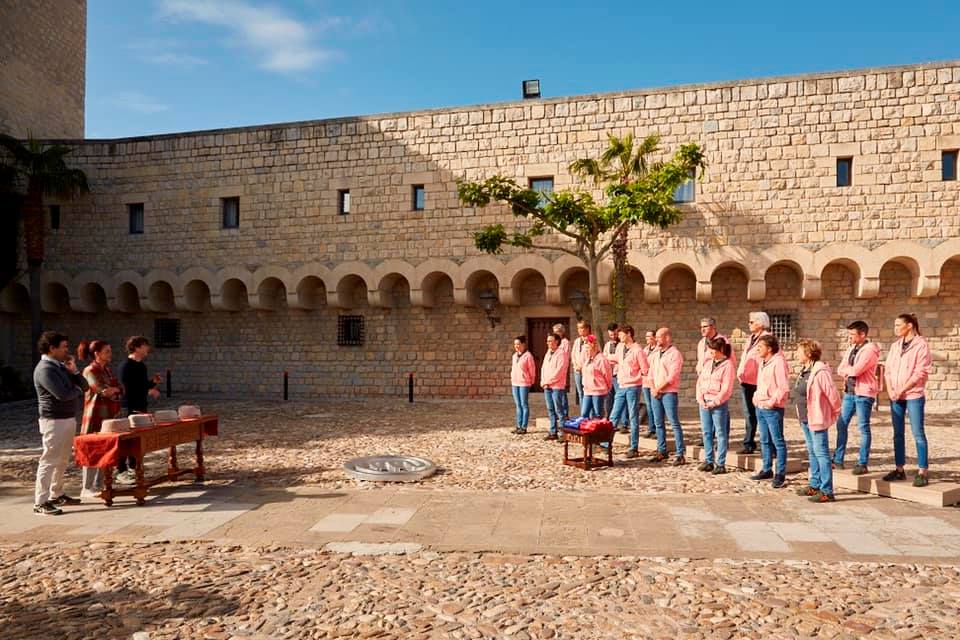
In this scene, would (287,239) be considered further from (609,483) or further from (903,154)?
(903,154)

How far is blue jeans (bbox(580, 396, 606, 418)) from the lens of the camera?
351 inches

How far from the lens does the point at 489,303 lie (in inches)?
598

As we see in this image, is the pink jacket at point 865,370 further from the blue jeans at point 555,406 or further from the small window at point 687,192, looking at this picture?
the small window at point 687,192

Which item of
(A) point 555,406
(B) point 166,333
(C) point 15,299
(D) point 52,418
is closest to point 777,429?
(A) point 555,406

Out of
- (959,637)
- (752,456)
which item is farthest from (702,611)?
(752,456)

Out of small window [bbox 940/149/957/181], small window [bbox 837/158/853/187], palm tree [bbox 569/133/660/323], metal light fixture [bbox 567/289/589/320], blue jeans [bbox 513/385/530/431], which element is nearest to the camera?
blue jeans [bbox 513/385/530/431]

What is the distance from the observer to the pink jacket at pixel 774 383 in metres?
6.33

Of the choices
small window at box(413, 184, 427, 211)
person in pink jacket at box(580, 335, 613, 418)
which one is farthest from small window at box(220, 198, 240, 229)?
person in pink jacket at box(580, 335, 613, 418)

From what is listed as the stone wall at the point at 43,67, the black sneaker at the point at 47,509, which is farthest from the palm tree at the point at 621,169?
the stone wall at the point at 43,67

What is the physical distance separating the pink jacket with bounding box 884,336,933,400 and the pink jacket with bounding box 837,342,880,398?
24cm

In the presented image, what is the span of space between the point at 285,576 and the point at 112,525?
83.5 inches

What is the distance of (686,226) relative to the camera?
14.2 meters

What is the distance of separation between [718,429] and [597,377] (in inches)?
79.2

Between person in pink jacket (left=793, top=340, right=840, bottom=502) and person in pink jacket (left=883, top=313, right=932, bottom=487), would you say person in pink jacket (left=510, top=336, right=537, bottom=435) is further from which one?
person in pink jacket (left=883, top=313, right=932, bottom=487)
